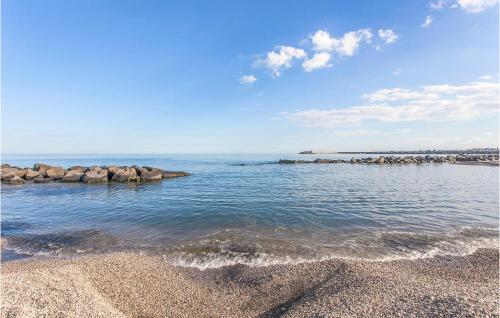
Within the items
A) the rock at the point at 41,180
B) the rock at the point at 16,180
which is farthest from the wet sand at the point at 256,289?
the rock at the point at 16,180

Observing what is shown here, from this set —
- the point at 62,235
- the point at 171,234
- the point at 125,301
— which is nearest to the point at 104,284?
the point at 125,301

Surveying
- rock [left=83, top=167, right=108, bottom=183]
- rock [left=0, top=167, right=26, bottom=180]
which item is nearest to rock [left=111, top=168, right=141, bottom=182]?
rock [left=83, top=167, right=108, bottom=183]

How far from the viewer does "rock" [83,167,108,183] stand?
1389 inches

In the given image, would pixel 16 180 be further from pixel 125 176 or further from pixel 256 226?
pixel 256 226

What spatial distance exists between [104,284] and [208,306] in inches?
131

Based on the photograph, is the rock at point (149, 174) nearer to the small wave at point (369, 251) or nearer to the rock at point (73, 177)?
the rock at point (73, 177)

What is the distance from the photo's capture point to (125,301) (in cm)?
670

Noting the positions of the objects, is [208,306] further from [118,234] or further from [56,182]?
[56,182]

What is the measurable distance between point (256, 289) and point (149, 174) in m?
34.5

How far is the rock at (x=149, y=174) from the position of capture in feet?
124

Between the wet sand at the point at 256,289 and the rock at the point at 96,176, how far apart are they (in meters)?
28.7

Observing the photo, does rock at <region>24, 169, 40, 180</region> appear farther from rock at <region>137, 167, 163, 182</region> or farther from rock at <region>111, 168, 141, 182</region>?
rock at <region>137, 167, 163, 182</region>

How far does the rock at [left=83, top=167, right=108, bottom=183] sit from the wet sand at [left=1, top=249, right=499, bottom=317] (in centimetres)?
2868

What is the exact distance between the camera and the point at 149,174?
38.1 meters
